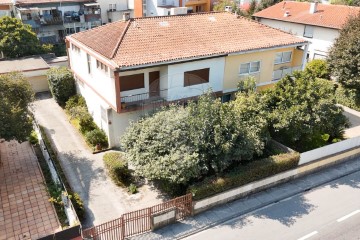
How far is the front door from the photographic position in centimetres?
2292

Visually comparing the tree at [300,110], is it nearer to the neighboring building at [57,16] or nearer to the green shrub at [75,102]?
the green shrub at [75,102]

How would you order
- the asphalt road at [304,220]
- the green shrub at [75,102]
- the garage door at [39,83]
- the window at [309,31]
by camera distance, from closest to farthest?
the asphalt road at [304,220], the green shrub at [75,102], the garage door at [39,83], the window at [309,31]

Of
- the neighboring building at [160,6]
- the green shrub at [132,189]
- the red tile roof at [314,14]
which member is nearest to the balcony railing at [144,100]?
the green shrub at [132,189]

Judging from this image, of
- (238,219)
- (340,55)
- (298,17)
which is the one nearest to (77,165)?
(238,219)

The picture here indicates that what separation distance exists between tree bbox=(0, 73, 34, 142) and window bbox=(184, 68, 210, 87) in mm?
9776

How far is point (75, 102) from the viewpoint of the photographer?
93.3ft

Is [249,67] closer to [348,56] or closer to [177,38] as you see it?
[177,38]

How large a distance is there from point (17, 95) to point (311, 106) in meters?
17.2

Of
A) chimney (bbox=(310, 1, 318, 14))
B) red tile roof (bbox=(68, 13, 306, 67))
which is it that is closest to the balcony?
red tile roof (bbox=(68, 13, 306, 67))

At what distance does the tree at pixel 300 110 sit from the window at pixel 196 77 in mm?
4410

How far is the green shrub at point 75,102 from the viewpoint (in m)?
27.7

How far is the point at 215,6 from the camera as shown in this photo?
5512 cm

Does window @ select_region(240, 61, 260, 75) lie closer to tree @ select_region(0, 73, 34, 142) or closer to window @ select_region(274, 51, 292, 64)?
window @ select_region(274, 51, 292, 64)

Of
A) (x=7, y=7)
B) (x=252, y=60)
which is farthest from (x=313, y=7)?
(x=7, y=7)
